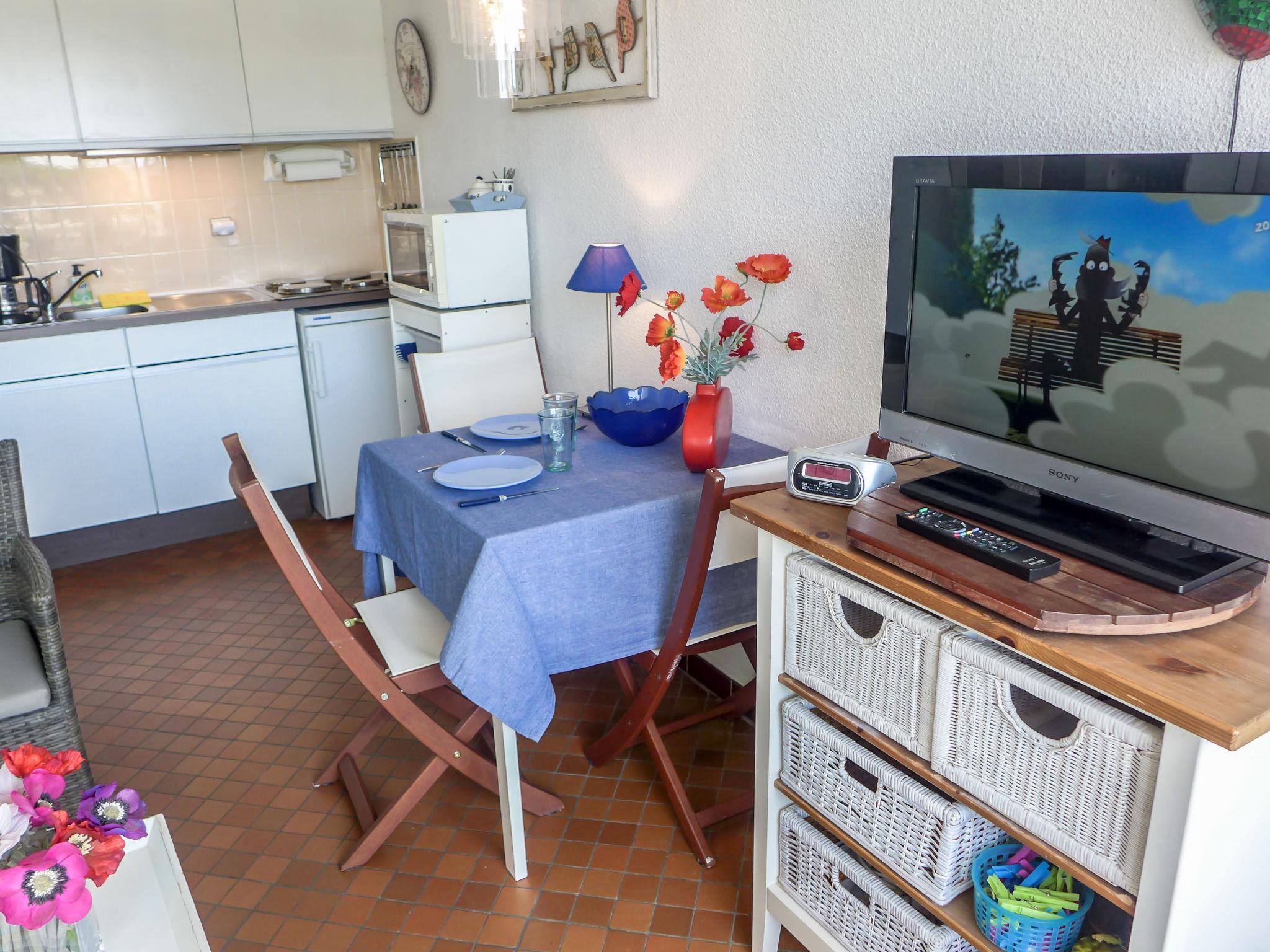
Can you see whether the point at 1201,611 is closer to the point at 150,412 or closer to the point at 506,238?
the point at 506,238

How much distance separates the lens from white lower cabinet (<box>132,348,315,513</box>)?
13.1 ft

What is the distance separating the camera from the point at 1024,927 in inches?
54.8

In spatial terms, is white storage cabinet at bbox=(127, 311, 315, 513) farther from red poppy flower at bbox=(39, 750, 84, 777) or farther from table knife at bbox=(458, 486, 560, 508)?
red poppy flower at bbox=(39, 750, 84, 777)

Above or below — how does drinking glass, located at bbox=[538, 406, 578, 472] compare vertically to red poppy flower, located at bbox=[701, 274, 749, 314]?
below

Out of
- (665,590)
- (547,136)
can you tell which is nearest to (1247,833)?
(665,590)

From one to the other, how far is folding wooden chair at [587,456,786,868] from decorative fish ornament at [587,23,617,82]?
1.51m

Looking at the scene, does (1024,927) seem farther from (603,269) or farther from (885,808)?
(603,269)

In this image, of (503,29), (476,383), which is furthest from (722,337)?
(476,383)

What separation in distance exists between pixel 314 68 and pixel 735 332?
9.40ft

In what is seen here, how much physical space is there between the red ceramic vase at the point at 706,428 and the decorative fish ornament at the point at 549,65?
1.45 m

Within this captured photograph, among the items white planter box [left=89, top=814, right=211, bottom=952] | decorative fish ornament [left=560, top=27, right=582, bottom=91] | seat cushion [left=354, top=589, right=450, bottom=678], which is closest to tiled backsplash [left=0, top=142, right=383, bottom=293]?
decorative fish ornament [left=560, top=27, right=582, bottom=91]

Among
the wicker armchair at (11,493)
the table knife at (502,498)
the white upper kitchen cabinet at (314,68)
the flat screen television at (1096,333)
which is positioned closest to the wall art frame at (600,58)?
the table knife at (502,498)

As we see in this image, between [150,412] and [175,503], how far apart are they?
397 mm

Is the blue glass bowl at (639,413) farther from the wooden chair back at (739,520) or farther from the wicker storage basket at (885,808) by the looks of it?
the wicker storage basket at (885,808)
